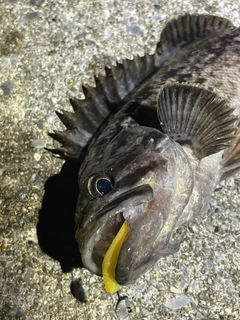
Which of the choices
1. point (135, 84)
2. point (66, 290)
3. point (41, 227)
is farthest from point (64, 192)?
point (135, 84)

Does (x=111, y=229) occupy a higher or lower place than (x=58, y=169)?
higher

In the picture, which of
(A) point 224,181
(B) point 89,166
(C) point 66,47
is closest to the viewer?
(B) point 89,166

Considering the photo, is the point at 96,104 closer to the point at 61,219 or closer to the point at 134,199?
the point at 61,219

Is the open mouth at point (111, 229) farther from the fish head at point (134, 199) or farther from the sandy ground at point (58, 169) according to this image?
the sandy ground at point (58, 169)

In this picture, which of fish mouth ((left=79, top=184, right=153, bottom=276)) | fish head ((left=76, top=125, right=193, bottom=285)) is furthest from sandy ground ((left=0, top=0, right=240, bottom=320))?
fish mouth ((left=79, top=184, right=153, bottom=276))

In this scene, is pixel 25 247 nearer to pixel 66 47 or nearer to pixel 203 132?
pixel 203 132

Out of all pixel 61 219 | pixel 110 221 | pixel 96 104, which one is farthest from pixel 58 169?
pixel 110 221

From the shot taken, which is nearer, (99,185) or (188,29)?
(99,185)

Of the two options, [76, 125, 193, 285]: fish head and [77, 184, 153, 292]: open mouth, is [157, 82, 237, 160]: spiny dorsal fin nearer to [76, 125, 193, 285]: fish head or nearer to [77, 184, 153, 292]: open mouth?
[76, 125, 193, 285]: fish head
